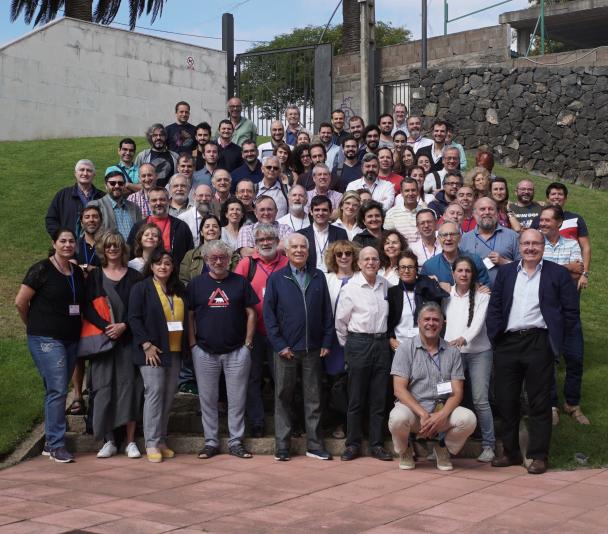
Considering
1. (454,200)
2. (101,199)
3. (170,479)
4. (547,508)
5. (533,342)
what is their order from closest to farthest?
(547,508) → (170,479) → (533,342) → (101,199) → (454,200)

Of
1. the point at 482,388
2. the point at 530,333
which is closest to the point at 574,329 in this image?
the point at 530,333

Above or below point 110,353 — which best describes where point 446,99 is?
above

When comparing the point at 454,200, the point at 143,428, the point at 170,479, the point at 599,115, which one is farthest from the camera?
the point at 599,115

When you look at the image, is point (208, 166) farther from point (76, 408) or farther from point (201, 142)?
point (76, 408)

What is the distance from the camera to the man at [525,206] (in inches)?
410

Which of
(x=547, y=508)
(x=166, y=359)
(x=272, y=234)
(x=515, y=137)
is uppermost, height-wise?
(x=515, y=137)

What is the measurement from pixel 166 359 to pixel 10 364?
2.53 m

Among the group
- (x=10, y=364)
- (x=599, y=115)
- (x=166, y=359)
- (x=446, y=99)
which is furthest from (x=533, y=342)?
(x=446, y=99)

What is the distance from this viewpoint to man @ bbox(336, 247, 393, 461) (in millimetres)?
8367

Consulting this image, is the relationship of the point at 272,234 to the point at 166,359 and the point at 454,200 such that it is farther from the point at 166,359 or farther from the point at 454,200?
the point at 454,200

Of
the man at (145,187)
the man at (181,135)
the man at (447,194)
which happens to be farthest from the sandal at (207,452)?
the man at (181,135)

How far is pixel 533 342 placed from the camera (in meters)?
8.15

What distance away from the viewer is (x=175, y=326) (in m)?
8.38

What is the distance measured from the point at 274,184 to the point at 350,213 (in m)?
1.50
